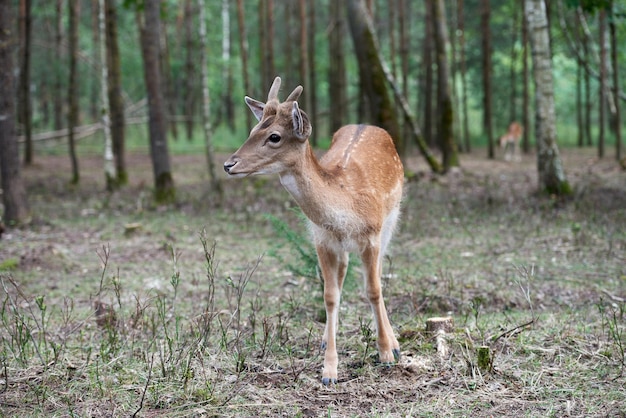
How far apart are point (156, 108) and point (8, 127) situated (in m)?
3.18

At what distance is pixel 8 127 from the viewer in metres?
10.5

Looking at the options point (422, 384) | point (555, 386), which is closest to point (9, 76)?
point (422, 384)

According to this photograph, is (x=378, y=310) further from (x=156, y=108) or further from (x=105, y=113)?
(x=105, y=113)

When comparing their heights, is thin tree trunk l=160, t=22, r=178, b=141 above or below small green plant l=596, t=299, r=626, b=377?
above

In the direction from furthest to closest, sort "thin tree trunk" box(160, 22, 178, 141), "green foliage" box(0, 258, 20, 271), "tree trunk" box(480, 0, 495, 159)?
"thin tree trunk" box(160, 22, 178, 141), "tree trunk" box(480, 0, 495, 159), "green foliage" box(0, 258, 20, 271)

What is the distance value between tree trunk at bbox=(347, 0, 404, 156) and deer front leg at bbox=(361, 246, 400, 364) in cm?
968

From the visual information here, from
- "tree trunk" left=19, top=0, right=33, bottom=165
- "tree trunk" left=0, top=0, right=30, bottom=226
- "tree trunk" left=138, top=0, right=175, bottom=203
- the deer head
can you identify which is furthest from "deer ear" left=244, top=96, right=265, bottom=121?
"tree trunk" left=19, top=0, right=33, bottom=165

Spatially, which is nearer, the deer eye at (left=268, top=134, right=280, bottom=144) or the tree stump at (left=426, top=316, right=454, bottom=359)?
the deer eye at (left=268, top=134, right=280, bottom=144)

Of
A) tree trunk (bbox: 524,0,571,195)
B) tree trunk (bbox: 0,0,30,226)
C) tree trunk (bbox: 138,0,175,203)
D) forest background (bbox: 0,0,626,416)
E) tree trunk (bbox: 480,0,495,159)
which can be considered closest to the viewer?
forest background (bbox: 0,0,626,416)

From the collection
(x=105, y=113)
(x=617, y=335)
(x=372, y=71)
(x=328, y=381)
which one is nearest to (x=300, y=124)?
(x=328, y=381)

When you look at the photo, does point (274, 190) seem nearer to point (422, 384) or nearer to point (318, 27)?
point (422, 384)

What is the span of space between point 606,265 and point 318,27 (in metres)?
33.2

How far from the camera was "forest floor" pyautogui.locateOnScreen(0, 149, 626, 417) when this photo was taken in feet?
13.6

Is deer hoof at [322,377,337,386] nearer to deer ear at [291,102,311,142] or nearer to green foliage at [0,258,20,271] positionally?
deer ear at [291,102,311,142]
